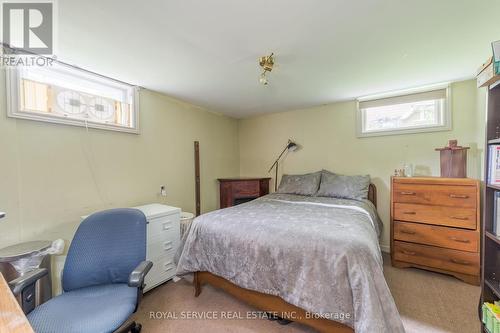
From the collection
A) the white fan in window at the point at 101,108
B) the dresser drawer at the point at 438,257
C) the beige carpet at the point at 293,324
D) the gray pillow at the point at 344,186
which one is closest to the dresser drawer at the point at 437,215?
the dresser drawer at the point at 438,257

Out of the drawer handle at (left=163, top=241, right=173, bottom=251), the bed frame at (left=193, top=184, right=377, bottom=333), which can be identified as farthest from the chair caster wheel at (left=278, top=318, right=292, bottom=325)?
the drawer handle at (left=163, top=241, right=173, bottom=251)

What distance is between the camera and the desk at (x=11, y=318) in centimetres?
72

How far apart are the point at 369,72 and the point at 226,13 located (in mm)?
1712

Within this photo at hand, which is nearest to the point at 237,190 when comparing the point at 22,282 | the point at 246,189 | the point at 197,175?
the point at 246,189

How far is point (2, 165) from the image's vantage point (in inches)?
63.7

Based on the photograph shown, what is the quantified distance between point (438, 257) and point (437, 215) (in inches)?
18.1

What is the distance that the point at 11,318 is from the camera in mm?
765

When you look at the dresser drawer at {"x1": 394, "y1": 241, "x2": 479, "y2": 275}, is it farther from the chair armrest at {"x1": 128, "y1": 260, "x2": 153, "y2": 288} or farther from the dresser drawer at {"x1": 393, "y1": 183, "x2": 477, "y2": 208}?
the chair armrest at {"x1": 128, "y1": 260, "x2": 153, "y2": 288}

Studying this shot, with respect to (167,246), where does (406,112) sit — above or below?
above

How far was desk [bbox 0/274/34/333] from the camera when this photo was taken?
2.35 feet

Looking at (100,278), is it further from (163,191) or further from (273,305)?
(163,191)

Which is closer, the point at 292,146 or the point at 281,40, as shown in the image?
the point at 281,40

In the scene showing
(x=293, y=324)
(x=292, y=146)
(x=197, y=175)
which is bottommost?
(x=293, y=324)

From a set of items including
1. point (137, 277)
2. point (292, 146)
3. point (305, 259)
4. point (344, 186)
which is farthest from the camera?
point (292, 146)
